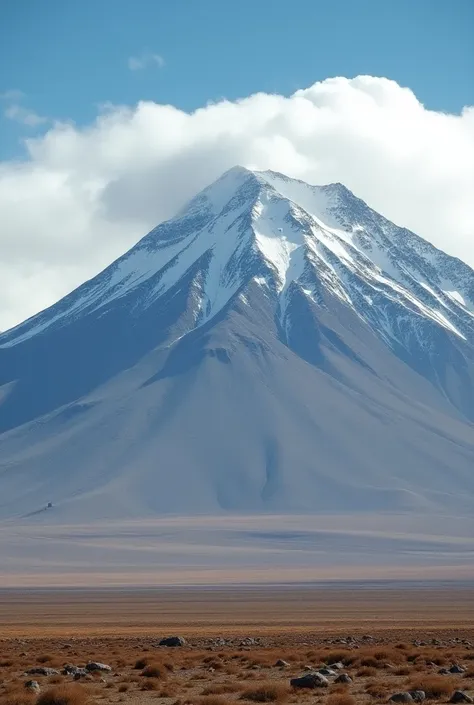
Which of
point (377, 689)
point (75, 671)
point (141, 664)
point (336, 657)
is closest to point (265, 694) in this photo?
point (377, 689)

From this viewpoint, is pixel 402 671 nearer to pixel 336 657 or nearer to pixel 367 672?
pixel 367 672

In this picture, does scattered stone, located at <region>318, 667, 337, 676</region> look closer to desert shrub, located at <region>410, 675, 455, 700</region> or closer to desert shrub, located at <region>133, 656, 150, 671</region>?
desert shrub, located at <region>410, 675, 455, 700</region>

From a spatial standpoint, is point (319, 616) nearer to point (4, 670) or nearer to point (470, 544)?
point (4, 670)

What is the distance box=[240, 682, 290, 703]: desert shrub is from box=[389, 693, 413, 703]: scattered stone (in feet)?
8.33

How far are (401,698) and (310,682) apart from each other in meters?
4.00

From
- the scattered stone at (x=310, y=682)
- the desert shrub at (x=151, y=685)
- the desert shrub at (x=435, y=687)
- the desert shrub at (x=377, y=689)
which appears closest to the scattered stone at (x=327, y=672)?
the scattered stone at (x=310, y=682)

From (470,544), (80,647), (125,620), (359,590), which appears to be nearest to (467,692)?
(80,647)

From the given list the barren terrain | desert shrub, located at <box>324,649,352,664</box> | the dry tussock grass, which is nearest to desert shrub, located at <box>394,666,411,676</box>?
the barren terrain

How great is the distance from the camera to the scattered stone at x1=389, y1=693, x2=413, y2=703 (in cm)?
2577

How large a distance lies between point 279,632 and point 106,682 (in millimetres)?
30212

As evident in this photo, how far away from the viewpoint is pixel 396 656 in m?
37.2

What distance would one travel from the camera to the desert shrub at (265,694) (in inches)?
1061

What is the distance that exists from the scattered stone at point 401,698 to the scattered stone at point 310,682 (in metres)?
3.66

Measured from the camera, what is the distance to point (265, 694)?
27.1 m
